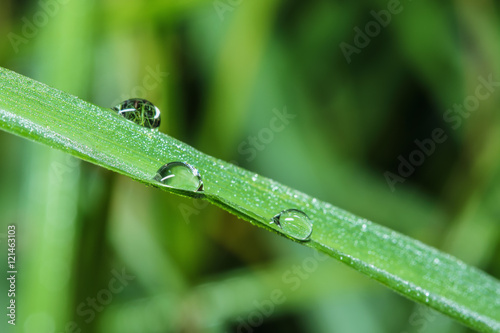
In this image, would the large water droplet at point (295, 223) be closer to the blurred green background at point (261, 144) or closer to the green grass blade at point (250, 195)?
the green grass blade at point (250, 195)

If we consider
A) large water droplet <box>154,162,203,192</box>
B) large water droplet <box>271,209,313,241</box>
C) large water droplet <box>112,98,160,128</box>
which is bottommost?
large water droplet <box>271,209,313,241</box>

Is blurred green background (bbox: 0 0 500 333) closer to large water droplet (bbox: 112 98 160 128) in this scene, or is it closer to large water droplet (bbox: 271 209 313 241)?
large water droplet (bbox: 112 98 160 128)

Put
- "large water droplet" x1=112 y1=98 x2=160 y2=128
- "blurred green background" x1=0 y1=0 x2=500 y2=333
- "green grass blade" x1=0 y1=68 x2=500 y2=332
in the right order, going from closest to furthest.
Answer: "green grass blade" x1=0 y1=68 x2=500 y2=332
"large water droplet" x1=112 y1=98 x2=160 y2=128
"blurred green background" x1=0 y1=0 x2=500 y2=333

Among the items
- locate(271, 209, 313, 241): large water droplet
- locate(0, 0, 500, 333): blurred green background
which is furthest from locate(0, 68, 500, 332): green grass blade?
locate(0, 0, 500, 333): blurred green background

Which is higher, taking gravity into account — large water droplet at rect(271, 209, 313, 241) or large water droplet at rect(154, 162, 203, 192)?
large water droplet at rect(154, 162, 203, 192)

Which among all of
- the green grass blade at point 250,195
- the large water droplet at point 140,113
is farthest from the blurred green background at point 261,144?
the green grass blade at point 250,195

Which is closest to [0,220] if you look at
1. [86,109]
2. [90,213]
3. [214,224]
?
[90,213]
